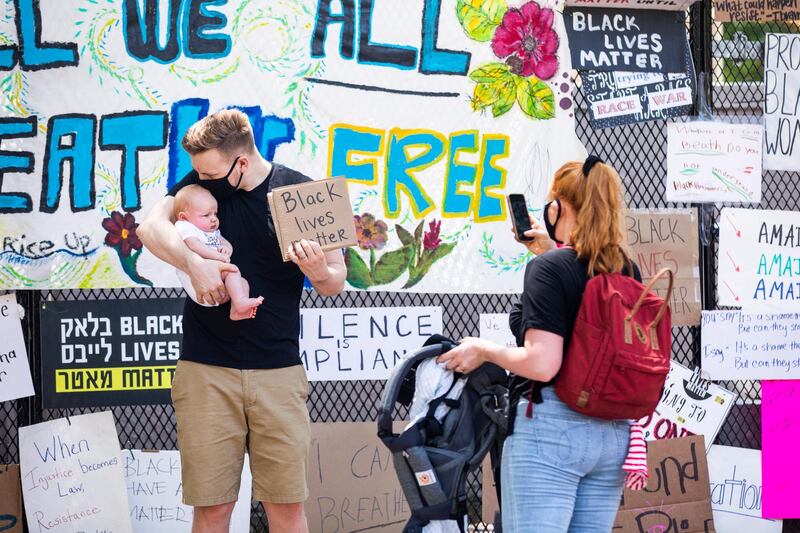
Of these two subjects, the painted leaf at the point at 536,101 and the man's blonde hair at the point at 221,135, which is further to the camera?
the painted leaf at the point at 536,101

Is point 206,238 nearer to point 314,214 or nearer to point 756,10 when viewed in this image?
point 314,214

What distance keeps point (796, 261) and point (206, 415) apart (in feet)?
11.6

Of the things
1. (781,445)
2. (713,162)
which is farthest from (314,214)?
(781,445)

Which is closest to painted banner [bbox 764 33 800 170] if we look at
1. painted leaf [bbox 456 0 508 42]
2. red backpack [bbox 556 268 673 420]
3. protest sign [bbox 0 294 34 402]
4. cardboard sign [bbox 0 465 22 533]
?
painted leaf [bbox 456 0 508 42]

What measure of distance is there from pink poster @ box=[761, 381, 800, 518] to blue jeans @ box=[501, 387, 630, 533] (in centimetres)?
271

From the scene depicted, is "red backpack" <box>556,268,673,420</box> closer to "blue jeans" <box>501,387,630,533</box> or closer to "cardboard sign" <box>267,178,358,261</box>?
"blue jeans" <box>501,387,630,533</box>

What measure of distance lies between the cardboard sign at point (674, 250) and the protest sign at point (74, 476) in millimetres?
3001

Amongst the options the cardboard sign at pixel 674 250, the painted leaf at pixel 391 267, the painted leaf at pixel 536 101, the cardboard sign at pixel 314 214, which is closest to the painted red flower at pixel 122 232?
the painted leaf at pixel 391 267

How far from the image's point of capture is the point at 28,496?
5062mm

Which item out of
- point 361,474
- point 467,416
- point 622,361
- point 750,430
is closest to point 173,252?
point 467,416

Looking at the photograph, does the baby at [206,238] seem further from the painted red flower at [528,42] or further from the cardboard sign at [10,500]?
the painted red flower at [528,42]

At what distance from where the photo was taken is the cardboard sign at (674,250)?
538 centimetres

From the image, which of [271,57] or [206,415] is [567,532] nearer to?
[206,415]

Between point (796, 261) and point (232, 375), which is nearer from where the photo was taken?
point (232, 375)
